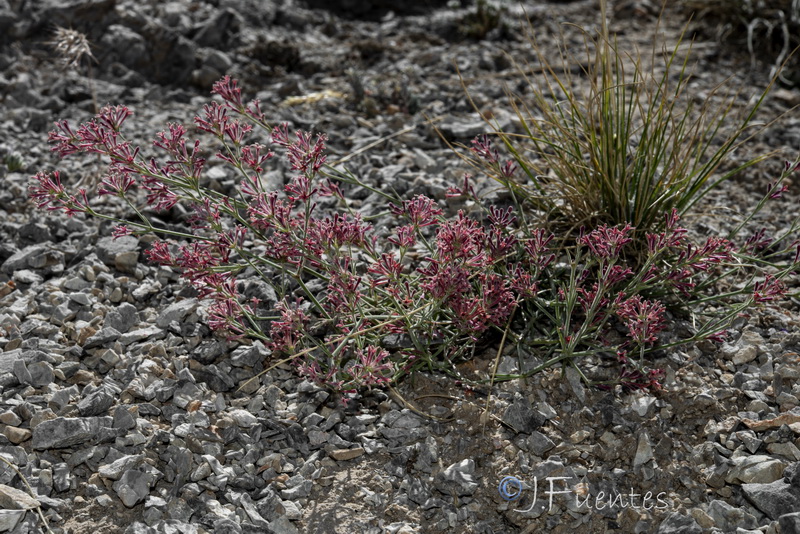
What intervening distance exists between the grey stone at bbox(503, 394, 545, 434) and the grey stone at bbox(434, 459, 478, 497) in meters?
0.26

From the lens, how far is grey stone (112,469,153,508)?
258 cm

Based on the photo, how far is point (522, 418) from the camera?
2.94 metres

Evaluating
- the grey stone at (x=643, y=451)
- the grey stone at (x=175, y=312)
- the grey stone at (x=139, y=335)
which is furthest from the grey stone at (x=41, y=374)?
the grey stone at (x=643, y=451)

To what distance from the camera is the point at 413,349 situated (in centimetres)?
302

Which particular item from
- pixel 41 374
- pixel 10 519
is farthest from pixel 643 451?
pixel 41 374

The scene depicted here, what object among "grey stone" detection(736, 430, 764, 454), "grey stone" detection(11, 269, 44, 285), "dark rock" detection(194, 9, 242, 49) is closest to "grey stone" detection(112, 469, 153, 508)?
"grey stone" detection(11, 269, 44, 285)

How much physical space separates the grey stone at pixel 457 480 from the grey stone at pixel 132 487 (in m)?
1.01

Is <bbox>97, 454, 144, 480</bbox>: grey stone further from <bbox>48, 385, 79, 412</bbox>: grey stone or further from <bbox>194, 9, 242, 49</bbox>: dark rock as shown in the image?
<bbox>194, 9, 242, 49</bbox>: dark rock

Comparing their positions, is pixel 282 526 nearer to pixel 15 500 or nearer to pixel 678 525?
pixel 15 500

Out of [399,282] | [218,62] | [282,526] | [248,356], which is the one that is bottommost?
[282,526]

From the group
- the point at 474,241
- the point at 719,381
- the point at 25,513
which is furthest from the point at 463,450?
the point at 25,513

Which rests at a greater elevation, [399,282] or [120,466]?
[399,282]

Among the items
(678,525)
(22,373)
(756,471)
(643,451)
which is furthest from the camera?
A: (22,373)

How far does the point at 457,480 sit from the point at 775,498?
107 centimetres
